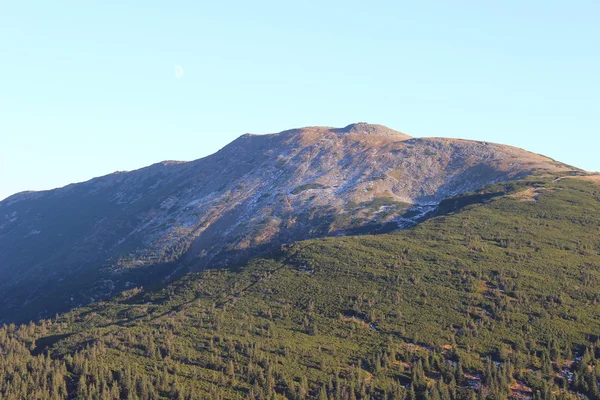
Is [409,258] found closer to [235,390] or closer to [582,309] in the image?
[582,309]

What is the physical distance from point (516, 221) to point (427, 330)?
80.3m

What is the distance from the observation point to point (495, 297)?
148125 millimetres

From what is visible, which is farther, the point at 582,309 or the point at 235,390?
the point at 582,309

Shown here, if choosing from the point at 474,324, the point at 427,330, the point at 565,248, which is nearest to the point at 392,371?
the point at 427,330

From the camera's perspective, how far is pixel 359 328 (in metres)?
141

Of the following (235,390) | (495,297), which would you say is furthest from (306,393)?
(495,297)

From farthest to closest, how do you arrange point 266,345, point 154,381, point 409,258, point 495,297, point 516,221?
point 516,221 → point 409,258 → point 495,297 → point 266,345 → point 154,381

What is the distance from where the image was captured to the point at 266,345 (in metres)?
133

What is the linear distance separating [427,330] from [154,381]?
208 ft

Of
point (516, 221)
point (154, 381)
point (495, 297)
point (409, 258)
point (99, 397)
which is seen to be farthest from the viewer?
point (516, 221)

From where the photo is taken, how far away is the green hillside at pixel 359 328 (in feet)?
374

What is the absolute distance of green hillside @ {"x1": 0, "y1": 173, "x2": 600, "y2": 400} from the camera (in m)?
114

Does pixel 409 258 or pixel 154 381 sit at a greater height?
pixel 409 258

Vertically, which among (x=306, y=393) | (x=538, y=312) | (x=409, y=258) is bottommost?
(x=306, y=393)
